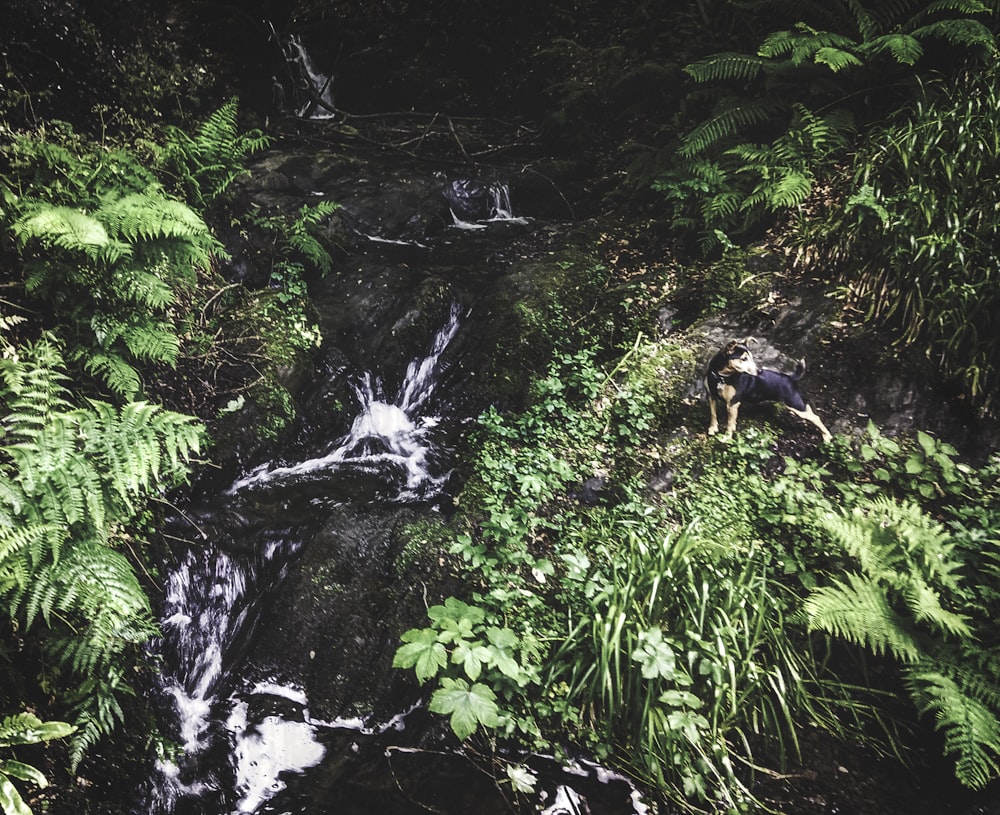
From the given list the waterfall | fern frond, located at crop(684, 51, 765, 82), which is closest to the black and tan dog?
fern frond, located at crop(684, 51, 765, 82)

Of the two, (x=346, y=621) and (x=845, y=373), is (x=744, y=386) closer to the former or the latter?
(x=845, y=373)

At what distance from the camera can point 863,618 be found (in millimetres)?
2459

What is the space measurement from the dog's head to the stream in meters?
2.18

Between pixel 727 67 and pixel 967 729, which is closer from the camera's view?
pixel 967 729

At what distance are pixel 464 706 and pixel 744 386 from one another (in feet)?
8.97

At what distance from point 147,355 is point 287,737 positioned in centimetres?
268

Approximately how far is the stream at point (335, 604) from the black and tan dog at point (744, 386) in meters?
2.10

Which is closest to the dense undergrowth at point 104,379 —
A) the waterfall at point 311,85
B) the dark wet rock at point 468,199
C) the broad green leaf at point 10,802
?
the broad green leaf at point 10,802

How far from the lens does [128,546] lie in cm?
295

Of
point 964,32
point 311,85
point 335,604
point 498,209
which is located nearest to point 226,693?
point 335,604

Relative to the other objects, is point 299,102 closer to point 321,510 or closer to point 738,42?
point 738,42

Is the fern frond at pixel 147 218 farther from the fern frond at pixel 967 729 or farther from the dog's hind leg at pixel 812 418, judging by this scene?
the fern frond at pixel 967 729

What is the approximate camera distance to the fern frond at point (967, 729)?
2098 mm

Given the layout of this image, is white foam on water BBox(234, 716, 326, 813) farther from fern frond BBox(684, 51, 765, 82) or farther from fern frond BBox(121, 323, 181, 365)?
fern frond BBox(684, 51, 765, 82)
